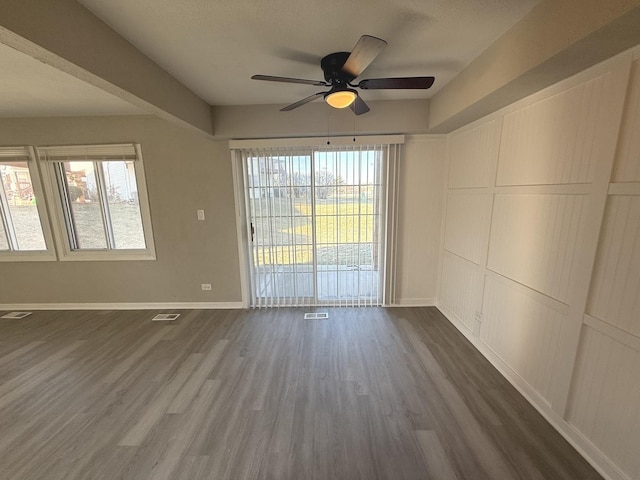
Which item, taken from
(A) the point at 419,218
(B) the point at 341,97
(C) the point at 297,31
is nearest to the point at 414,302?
(A) the point at 419,218

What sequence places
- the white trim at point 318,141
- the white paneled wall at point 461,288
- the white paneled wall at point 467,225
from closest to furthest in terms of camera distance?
the white paneled wall at point 467,225 < the white paneled wall at point 461,288 < the white trim at point 318,141

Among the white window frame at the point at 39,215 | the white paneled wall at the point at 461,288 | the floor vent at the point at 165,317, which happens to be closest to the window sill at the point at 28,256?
the white window frame at the point at 39,215

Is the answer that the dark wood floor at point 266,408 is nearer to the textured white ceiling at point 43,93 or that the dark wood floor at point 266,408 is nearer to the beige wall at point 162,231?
the beige wall at point 162,231

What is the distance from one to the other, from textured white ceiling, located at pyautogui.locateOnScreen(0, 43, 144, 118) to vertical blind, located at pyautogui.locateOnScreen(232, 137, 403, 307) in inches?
52.1

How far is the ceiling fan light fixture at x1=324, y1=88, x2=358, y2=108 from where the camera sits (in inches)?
67.5

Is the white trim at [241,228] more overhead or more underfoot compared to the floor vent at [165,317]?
more overhead

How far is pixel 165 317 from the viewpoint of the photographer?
3.23 meters

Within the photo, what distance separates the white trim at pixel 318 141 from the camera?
299 cm

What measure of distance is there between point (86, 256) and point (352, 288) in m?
3.52

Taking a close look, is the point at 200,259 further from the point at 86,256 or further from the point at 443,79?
the point at 443,79

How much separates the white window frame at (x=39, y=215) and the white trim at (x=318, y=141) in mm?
2477

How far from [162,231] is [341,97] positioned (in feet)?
9.17

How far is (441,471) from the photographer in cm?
139

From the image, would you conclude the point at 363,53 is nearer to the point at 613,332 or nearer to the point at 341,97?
the point at 341,97
